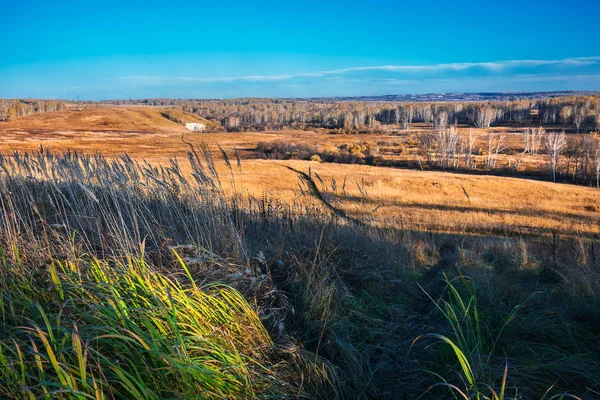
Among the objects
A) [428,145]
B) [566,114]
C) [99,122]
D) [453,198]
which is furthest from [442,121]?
[99,122]

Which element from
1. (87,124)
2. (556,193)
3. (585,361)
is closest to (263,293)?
(585,361)

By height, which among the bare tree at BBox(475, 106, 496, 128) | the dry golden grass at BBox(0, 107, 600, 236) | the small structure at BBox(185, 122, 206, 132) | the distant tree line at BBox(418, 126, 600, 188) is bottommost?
the dry golden grass at BBox(0, 107, 600, 236)

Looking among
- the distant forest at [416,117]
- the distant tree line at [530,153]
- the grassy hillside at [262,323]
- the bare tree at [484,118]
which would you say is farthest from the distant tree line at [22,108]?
the grassy hillside at [262,323]

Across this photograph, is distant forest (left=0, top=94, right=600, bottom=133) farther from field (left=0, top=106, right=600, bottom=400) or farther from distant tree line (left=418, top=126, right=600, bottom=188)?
field (left=0, top=106, right=600, bottom=400)

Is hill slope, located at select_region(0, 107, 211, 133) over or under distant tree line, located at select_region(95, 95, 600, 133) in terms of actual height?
under

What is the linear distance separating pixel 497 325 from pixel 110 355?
332 centimetres

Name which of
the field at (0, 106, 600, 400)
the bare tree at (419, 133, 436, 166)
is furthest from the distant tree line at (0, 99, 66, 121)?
the field at (0, 106, 600, 400)

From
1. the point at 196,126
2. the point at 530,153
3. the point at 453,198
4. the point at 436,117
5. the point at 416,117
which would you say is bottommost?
the point at 453,198

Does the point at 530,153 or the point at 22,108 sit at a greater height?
the point at 22,108

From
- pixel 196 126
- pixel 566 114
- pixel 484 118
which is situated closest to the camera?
pixel 566 114

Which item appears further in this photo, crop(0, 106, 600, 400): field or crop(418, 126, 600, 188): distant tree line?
crop(418, 126, 600, 188): distant tree line

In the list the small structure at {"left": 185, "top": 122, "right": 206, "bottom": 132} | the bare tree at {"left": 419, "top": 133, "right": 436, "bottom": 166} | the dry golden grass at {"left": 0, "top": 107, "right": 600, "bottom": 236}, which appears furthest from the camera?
the small structure at {"left": 185, "top": 122, "right": 206, "bottom": 132}

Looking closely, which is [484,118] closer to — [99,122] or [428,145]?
[428,145]

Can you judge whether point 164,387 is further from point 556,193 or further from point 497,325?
point 556,193
